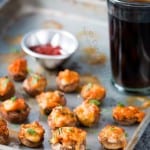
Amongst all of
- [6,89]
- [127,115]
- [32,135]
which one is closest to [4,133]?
[32,135]

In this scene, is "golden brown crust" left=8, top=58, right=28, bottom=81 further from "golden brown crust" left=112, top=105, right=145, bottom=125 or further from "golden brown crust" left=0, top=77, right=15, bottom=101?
"golden brown crust" left=112, top=105, right=145, bottom=125

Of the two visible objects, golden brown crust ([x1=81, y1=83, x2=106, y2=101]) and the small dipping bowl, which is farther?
the small dipping bowl

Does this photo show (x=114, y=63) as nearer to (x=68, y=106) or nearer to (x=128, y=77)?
(x=128, y=77)

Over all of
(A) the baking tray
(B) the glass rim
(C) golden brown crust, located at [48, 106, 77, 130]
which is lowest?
(A) the baking tray

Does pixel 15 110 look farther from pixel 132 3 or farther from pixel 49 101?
pixel 132 3

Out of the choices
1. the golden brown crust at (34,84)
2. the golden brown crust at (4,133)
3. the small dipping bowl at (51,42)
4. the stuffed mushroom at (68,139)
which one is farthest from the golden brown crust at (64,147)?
the small dipping bowl at (51,42)

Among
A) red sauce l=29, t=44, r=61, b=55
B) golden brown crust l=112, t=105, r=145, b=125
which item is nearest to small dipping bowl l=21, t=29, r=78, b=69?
red sauce l=29, t=44, r=61, b=55

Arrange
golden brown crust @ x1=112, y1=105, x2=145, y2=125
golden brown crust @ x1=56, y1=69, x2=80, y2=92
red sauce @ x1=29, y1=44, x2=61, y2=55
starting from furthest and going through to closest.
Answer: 1. red sauce @ x1=29, y1=44, x2=61, y2=55
2. golden brown crust @ x1=56, y1=69, x2=80, y2=92
3. golden brown crust @ x1=112, y1=105, x2=145, y2=125
